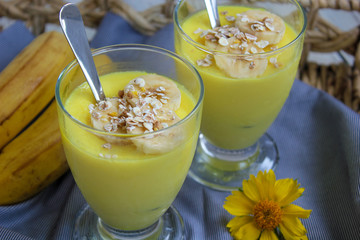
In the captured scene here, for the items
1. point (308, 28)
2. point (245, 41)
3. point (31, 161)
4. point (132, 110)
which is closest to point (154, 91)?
point (132, 110)

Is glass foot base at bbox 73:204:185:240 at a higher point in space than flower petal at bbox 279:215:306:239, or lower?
higher

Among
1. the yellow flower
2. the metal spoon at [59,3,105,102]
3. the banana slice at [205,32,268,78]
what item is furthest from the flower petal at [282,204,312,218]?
the metal spoon at [59,3,105,102]

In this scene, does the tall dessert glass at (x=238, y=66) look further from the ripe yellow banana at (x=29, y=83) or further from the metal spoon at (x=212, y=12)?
the ripe yellow banana at (x=29, y=83)

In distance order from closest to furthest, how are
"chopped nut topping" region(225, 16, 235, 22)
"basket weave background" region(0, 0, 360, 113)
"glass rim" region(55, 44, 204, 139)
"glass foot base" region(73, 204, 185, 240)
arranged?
"glass rim" region(55, 44, 204, 139), "glass foot base" region(73, 204, 185, 240), "chopped nut topping" region(225, 16, 235, 22), "basket weave background" region(0, 0, 360, 113)

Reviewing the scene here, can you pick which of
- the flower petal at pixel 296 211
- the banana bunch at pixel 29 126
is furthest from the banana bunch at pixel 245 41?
the banana bunch at pixel 29 126

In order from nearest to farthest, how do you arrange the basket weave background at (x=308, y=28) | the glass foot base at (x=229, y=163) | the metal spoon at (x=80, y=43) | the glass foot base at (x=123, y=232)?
the metal spoon at (x=80, y=43)
the glass foot base at (x=123, y=232)
the glass foot base at (x=229, y=163)
the basket weave background at (x=308, y=28)

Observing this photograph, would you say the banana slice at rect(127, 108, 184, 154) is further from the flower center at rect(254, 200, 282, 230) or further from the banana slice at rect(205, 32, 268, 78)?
the flower center at rect(254, 200, 282, 230)

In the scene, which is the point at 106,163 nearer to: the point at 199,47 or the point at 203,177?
the point at 199,47
